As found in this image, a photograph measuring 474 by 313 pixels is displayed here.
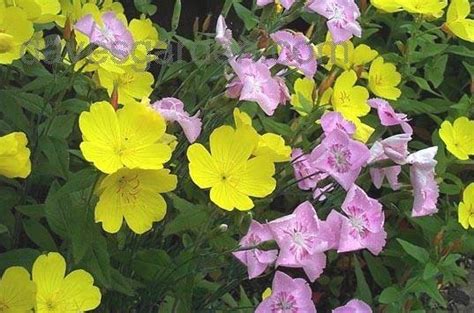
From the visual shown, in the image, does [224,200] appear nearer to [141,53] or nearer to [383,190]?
[141,53]

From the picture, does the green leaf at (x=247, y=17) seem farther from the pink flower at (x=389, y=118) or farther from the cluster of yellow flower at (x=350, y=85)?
the pink flower at (x=389, y=118)

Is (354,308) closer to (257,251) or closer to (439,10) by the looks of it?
(257,251)

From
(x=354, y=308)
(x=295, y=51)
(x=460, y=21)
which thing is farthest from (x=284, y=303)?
(x=460, y=21)

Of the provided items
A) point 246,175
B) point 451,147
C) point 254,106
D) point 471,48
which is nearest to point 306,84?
point 254,106

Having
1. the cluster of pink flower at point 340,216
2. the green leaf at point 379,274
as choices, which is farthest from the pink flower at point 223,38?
the green leaf at point 379,274

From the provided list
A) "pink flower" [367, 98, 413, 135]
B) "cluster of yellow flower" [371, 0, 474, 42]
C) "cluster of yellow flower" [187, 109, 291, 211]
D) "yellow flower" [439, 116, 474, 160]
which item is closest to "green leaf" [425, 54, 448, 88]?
"cluster of yellow flower" [371, 0, 474, 42]

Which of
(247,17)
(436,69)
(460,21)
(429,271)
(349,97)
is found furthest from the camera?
(436,69)
